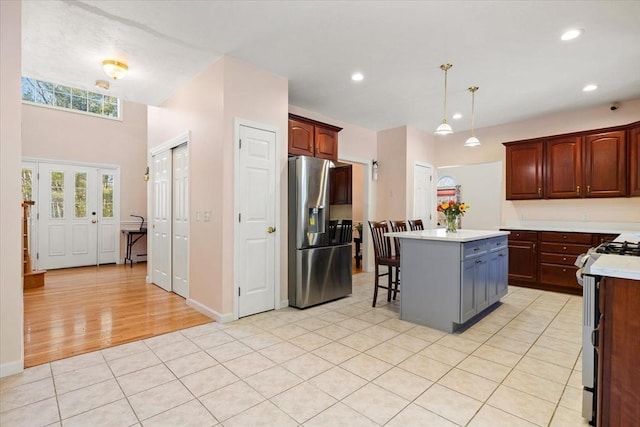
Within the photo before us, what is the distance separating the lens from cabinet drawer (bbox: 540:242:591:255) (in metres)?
4.35

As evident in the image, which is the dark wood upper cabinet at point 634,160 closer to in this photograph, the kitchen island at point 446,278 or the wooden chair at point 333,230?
the kitchen island at point 446,278

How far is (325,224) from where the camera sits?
394 centimetres

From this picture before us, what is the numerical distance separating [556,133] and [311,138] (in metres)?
4.07

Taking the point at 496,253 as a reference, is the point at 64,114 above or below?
above

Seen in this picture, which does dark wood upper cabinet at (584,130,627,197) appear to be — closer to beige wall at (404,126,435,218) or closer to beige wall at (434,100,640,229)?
beige wall at (434,100,640,229)

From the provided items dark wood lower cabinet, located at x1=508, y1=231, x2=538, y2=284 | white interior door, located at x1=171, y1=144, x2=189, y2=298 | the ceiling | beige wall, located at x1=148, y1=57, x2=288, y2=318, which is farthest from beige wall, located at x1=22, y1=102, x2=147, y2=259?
dark wood lower cabinet, located at x1=508, y1=231, x2=538, y2=284

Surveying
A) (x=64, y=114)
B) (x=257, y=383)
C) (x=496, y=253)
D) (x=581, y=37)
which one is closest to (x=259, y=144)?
(x=257, y=383)

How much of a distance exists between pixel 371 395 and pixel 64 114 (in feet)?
24.4

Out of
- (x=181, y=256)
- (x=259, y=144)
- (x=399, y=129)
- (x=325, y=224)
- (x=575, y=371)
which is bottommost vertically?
(x=575, y=371)

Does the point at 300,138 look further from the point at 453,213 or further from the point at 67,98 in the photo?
the point at 67,98

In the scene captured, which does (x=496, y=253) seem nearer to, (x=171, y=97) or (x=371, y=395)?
(x=371, y=395)

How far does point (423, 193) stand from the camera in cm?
625

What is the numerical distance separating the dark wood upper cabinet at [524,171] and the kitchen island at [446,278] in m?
2.14

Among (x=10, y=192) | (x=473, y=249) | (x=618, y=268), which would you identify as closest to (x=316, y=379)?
(x=618, y=268)
